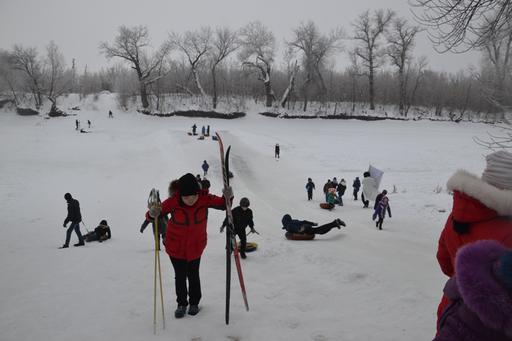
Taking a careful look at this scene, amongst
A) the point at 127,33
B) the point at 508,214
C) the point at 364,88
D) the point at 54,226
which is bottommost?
the point at 54,226

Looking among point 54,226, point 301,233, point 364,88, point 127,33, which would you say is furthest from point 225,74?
point 301,233

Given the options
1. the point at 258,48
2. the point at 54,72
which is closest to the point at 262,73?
the point at 258,48

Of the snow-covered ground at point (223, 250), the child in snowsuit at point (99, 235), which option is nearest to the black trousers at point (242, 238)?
the snow-covered ground at point (223, 250)

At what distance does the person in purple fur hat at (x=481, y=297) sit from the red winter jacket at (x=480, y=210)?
0.77 meters

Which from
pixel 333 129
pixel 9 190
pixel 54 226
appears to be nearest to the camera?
pixel 54 226

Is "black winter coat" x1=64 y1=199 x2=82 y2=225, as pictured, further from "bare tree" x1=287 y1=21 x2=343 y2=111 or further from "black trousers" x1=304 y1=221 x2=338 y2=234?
"bare tree" x1=287 y1=21 x2=343 y2=111

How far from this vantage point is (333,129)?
1544 inches

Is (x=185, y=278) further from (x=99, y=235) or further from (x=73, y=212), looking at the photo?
(x=99, y=235)

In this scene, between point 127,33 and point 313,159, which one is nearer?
point 313,159

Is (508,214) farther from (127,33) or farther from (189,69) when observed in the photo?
(189,69)

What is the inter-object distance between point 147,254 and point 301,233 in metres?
3.97

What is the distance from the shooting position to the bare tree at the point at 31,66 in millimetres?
45062

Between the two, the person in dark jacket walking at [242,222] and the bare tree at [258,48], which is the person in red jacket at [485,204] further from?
the bare tree at [258,48]

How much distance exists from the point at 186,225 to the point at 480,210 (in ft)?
10.1
